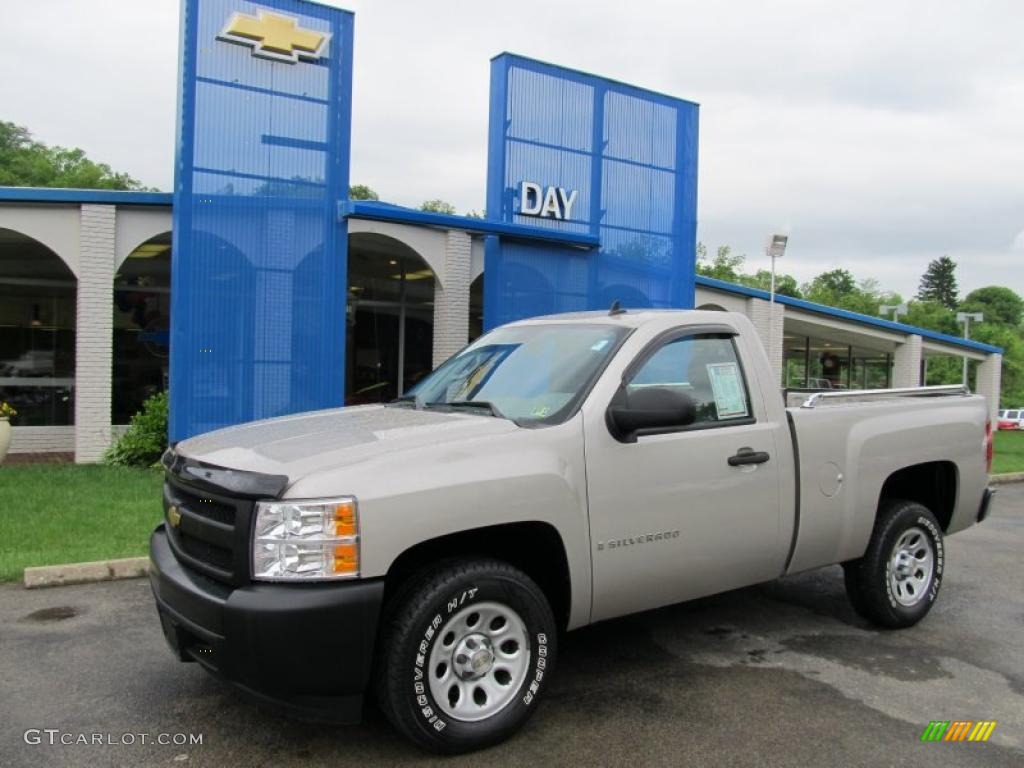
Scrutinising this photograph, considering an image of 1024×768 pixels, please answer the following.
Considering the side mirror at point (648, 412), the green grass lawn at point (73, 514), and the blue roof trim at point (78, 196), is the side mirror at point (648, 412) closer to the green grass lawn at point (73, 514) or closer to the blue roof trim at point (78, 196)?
the green grass lawn at point (73, 514)

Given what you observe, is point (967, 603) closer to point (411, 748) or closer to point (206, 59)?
point (411, 748)

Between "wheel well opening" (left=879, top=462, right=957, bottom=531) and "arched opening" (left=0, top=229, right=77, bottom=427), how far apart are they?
546 inches

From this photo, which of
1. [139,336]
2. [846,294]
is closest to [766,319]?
[139,336]

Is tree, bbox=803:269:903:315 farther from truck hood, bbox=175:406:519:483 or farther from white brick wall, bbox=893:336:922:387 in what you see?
truck hood, bbox=175:406:519:483

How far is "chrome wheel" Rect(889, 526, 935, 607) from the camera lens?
5.21 meters

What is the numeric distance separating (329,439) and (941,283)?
122 metres

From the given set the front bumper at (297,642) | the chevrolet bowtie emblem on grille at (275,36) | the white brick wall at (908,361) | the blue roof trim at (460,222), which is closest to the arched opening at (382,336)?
the blue roof trim at (460,222)

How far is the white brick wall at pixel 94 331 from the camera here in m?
11.6

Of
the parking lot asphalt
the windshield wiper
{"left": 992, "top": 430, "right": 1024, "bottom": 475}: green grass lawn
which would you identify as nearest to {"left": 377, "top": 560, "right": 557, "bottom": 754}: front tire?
the parking lot asphalt

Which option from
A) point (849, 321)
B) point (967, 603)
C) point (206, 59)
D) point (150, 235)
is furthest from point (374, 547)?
point (849, 321)

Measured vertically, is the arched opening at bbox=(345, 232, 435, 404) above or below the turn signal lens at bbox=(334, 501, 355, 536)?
above

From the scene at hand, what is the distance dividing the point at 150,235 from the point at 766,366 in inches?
400

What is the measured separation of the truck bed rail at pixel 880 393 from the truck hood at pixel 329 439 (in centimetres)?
217

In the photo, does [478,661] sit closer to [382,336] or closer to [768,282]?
[382,336]
